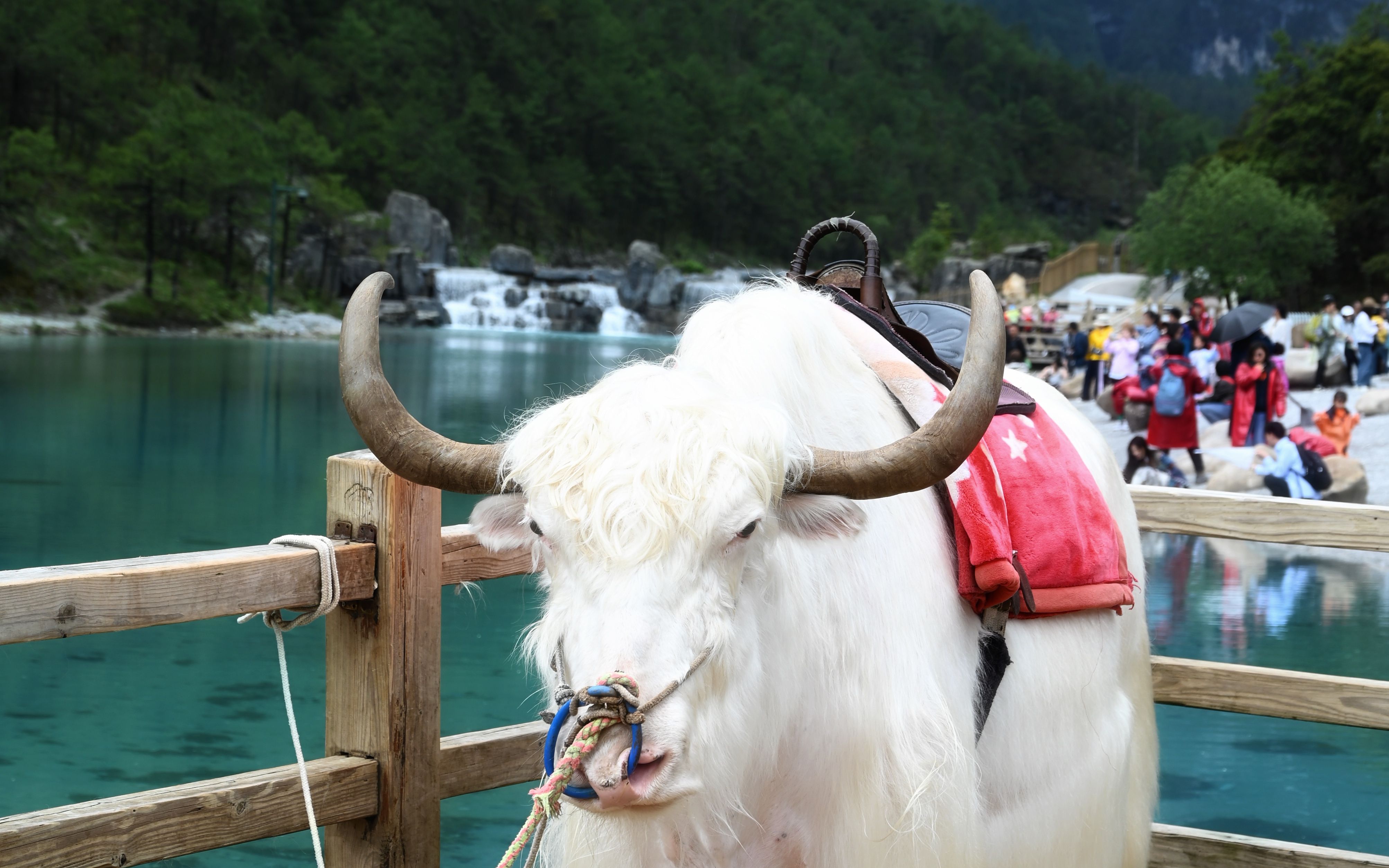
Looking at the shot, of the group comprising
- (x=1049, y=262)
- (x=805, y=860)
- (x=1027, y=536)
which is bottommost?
(x=805, y=860)

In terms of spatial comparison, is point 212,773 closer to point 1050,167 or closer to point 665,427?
point 665,427

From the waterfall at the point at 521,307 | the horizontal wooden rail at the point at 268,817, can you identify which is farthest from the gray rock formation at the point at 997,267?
the horizontal wooden rail at the point at 268,817

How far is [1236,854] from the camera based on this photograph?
335 centimetres

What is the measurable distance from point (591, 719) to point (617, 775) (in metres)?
0.09

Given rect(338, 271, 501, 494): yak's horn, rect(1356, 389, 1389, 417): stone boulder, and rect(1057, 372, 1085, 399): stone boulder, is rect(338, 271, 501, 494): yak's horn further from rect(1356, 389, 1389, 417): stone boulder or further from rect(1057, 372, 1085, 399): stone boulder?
rect(1057, 372, 1085, 399): stone boulder

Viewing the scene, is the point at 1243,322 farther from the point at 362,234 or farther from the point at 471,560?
the point at 362,234

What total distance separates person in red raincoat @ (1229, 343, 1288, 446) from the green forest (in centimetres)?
3998

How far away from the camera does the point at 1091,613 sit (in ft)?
8.91

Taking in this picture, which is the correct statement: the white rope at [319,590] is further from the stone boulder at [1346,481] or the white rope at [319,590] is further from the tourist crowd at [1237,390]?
the stone boulder at [1346,481]

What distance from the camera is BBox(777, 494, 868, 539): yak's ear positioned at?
2041 millimetres

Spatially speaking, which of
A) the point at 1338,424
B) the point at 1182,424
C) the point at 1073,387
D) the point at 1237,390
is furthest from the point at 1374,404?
the point at 1073,387

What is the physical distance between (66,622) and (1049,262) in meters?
67.8

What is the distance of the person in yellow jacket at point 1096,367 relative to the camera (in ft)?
77.3

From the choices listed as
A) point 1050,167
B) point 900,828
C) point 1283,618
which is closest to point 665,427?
point 900,828
